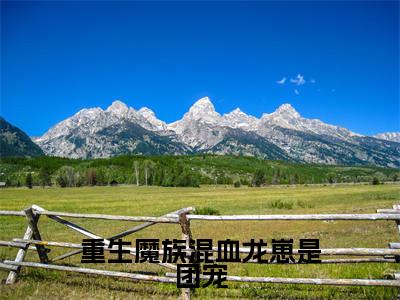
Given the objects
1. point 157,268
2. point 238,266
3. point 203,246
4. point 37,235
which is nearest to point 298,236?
point 238,266

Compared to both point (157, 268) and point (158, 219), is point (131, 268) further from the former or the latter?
point (158, 219)

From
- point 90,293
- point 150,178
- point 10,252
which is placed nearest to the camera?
point 90,293

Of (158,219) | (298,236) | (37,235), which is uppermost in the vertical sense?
(158,219)

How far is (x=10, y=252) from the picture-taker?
634 inches

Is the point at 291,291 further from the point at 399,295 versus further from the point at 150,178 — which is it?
the point at 150,178

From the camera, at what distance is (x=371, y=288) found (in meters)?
9.47

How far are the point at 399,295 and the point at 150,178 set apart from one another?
600 feet

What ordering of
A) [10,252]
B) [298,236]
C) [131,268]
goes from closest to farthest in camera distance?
1. [131,268]
2. [10,252]
3. [298,236]

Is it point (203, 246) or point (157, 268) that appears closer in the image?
point (203, 246)

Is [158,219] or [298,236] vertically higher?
[158,219]

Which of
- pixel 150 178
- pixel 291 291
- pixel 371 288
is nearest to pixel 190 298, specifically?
pixel 291 291

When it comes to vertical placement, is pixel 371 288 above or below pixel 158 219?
below

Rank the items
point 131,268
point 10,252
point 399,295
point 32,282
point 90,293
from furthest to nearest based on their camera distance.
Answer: point 10,252 < point 131,268 < point 32,282 < point 90,293 < point 399,295

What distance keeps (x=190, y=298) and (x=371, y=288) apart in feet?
15.0
